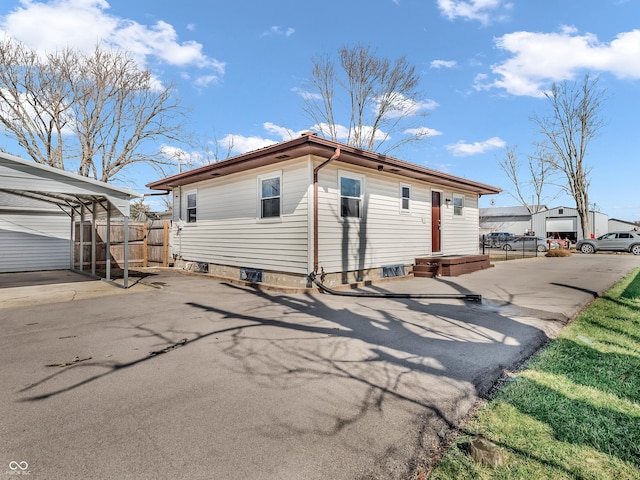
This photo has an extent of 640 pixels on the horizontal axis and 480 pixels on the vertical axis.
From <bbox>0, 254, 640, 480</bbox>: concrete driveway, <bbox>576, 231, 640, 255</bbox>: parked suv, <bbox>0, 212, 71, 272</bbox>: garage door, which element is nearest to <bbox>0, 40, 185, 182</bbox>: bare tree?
<bbox>0, 212, 71, 272</bbox>: garage door

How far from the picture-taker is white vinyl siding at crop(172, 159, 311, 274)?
7910 millimetres

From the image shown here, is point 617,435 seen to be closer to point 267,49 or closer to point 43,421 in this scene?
point 43,421

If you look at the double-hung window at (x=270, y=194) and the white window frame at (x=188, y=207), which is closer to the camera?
the double-hung window at (x=270, y=194)

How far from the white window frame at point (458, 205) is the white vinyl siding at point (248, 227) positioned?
7216 mm

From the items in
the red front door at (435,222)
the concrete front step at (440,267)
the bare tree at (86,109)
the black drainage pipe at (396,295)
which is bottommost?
the black drainage pipe at (396,295)

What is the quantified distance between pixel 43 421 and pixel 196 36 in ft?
54.7

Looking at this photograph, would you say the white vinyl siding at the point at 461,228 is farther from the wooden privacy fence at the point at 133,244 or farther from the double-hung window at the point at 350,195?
the wooden privacy fence at the point at 133,244

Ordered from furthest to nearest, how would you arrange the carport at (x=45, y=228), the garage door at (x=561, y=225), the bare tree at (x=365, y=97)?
the garage door at (x=561, y=225)
the bare tree at (x=365, y=97)
the carport at (x=45, y=228)

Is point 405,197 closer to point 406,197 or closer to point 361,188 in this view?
point 406,197

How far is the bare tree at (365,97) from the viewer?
21.9 metres

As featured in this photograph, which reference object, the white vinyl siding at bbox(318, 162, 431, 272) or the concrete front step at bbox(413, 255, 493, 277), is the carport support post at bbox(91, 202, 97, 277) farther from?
the concrete front step at bbox(413, 255, 493, 277)

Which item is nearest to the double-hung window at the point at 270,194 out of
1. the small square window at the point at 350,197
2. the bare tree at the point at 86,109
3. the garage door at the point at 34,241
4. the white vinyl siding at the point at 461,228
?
the small square window at the point at 350,197

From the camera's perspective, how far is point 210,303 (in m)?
6.43

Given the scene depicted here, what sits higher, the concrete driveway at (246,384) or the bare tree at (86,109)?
the bare tree at (86,109)
